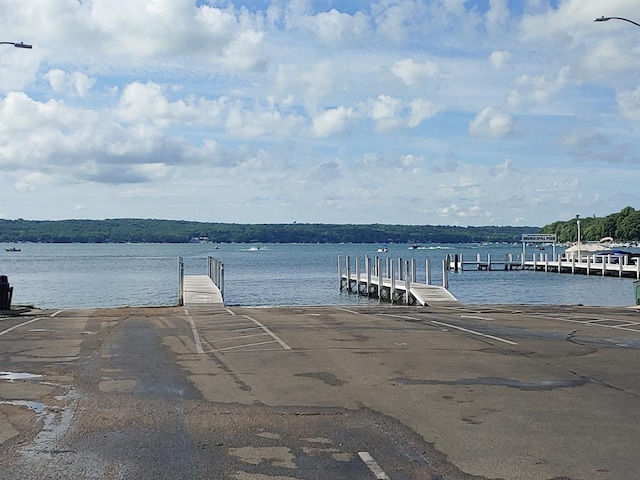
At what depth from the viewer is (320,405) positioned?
430 inches

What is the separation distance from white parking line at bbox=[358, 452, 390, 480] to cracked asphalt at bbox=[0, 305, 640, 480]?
0.10 ft

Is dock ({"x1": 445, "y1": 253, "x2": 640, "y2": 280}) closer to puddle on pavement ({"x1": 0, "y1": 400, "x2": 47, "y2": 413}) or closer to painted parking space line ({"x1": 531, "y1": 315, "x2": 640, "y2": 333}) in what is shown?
painted parking space line ({"x1": 531, "y1": 315, "x2": 640, "y2": 333})

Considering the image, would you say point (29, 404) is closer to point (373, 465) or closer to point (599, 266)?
point (373, 465)

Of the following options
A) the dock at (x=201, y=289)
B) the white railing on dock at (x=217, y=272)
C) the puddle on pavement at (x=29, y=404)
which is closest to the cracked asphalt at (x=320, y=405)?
the puddle on pavement at (x=29, y=404)

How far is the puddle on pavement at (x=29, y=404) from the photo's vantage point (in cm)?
1062

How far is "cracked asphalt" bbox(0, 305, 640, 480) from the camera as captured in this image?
7.98m

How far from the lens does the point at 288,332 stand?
20.7 m

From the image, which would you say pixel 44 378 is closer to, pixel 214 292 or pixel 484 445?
pixel 484 445

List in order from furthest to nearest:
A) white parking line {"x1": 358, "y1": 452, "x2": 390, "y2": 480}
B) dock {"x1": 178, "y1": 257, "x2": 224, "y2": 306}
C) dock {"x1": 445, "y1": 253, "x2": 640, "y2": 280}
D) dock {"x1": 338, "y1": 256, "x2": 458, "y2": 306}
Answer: dock {"x1": 445, "y1": 253, "x2": 640, "y2": 280} < dock {"x1": 338, "y1": 256, "x2": 458, "y2": 306} < dock {"x1": 178, "y1": 257, "x2": 224, "y2": 306} < white parking line {"x1": 358, "y1": 452, "x2": 390, "y2": 480}

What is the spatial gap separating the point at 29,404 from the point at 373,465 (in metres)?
5.37

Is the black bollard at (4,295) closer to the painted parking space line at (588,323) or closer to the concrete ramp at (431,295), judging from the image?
the painted parking space line at (588,323)

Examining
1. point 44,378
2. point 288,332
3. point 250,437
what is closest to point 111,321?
point 288,332

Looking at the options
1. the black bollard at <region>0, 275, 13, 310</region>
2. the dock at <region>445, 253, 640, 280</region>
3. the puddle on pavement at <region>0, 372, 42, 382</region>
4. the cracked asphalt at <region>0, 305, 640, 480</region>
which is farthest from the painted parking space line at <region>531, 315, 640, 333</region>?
the dock at <region>445, 253, 640, 280</region>

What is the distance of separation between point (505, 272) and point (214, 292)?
2336 inches
